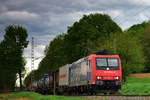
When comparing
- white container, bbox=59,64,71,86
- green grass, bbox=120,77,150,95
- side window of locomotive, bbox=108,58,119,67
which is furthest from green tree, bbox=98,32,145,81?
side window of locomotive, bbox=108,58,119,67

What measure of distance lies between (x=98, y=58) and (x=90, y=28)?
3742cm

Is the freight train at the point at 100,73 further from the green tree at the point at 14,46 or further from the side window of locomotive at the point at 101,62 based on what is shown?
the green tree at the point at 14,46

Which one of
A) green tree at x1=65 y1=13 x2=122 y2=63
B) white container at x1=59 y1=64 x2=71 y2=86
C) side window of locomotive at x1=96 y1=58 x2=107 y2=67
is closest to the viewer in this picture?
side window of locomotive at x1=96 y1=58 x2=107 y2=67

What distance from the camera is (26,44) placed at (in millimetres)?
78062

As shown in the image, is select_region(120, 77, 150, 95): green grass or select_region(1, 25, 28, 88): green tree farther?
select_region(1, 25, 28, 88): green tree

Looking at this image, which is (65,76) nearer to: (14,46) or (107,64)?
(107,64)

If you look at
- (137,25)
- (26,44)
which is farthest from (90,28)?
(137,25)

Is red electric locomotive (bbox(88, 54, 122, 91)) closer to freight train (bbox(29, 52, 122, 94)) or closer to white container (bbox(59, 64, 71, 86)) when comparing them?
freight train (bbox(29, 52, 122, 94))

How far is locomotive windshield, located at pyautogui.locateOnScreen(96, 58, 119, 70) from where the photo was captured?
94.6 ft

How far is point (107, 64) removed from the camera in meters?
29.2

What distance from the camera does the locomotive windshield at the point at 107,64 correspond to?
28828 mm

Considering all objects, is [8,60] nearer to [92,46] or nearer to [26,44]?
[26,44]

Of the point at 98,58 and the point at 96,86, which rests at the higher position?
the point at 98,58

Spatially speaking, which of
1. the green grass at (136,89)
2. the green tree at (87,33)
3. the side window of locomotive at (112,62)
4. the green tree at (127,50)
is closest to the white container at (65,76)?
the green grass at (136,89)
